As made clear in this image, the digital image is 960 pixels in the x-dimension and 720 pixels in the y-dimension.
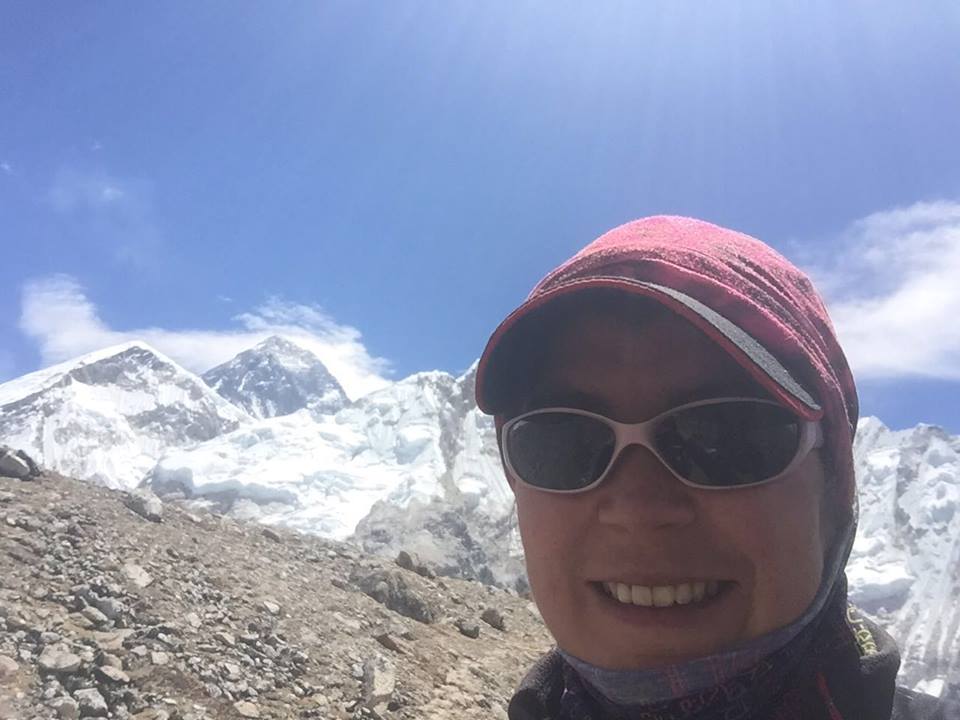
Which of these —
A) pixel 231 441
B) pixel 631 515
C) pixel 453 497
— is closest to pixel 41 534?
pixel 631 515

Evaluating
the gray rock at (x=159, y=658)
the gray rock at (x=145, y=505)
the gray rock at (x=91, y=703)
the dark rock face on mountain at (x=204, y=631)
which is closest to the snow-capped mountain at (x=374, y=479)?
the gray rock at (x=145, y=505)

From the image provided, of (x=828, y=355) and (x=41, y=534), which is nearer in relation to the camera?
(x=828, y=355)

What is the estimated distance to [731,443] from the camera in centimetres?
124

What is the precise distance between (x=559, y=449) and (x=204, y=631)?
4.88 m

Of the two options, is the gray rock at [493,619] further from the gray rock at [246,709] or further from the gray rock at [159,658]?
the gray rock at [159,658]

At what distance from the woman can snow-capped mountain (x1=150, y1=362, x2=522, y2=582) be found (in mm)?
59501

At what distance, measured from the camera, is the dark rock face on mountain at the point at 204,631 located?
4.28 metres

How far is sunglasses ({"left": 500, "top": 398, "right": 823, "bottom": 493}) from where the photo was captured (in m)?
1.24

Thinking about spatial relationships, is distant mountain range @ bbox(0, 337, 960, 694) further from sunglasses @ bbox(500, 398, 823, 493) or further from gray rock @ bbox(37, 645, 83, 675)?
sunglasses @ bbox(500, 398, 823, 493)

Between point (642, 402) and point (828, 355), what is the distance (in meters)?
0.45

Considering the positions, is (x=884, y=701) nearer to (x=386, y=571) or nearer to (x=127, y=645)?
(x=127, y=645)

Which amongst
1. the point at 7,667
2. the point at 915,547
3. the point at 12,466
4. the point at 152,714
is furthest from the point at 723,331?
the point at 915,547

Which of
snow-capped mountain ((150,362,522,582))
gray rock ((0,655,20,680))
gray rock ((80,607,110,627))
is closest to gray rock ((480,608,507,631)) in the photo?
gray rock ((80,607,110,627))

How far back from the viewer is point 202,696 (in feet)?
14.6
